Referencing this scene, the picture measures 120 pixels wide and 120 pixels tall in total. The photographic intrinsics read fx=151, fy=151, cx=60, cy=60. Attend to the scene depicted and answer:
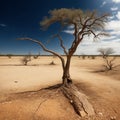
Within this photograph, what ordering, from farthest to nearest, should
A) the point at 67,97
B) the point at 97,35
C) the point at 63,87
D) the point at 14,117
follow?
1. the point at 97,35
2. the point at 63,87
3. the point at 67,97
4. the point at 14,117

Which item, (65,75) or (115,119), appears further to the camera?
(65,75)

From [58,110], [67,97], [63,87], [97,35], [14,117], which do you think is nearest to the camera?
[14,117]

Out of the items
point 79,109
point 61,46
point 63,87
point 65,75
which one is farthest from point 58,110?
point 61,46

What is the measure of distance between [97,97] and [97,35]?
4598 millimetres

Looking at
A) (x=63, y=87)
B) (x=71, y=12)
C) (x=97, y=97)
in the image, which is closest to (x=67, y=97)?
(x=63, y=87)

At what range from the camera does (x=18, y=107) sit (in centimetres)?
→ 804

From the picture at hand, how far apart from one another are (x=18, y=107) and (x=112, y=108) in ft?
17.1

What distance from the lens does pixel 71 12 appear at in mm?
10945

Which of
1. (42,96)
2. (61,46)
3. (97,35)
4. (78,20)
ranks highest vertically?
(78,20)

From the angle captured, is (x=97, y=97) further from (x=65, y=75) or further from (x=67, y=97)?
(x=65, y=75)

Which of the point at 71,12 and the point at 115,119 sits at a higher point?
the point at 71,12

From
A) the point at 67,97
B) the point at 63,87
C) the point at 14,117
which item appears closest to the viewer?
the point at 14,117

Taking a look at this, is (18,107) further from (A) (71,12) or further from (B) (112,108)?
(A) (71,12)

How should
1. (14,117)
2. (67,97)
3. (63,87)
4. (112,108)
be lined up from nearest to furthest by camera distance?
1. (14,117)
2. (112,108)
3. (67,97)
4. (63,87)
